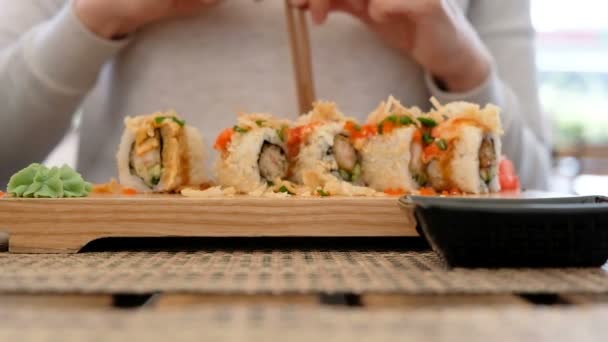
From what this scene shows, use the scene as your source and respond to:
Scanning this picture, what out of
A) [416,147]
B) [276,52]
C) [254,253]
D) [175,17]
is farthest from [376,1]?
[254,253]

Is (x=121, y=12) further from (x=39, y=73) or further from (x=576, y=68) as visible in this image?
(x=576, y=68)

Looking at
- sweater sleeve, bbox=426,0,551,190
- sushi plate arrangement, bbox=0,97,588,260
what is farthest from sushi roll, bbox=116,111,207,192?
sweater sleeve, bbox=426,0,551,190

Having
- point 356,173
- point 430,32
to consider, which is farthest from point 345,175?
point 430,32

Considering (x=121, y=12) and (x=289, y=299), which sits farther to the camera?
(x=121, y=12)

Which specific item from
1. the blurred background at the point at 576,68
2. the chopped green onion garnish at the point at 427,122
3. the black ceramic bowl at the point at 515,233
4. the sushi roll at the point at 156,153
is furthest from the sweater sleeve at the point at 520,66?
the blurred background at the point at 576,68

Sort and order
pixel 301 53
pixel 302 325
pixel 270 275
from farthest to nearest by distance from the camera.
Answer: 1. pixel 301 53
2. pixel 270 275
3. pixel 302 325

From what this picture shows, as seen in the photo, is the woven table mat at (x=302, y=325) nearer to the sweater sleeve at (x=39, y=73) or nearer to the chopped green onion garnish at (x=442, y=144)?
the chopped green onion garnish at (x=442, y=144)
